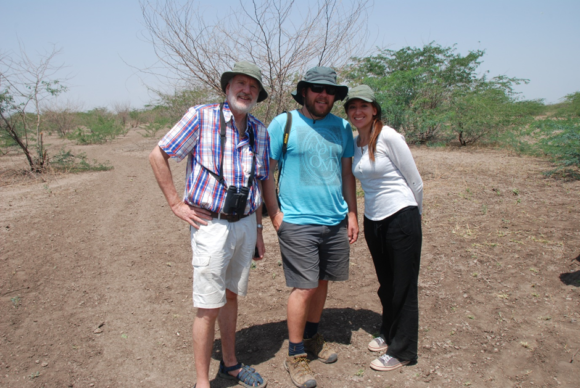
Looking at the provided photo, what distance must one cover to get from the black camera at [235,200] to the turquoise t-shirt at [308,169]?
369mm

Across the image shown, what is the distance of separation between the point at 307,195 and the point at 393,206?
0.54 meters

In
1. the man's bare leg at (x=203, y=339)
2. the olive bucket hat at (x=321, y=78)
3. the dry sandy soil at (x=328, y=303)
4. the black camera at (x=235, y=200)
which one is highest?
the olive bucket hat at (x=321, y=78)

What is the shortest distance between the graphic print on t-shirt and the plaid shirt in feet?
1.26

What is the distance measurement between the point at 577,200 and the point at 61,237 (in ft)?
23.6

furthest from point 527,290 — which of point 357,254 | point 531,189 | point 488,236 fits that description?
point 531,189

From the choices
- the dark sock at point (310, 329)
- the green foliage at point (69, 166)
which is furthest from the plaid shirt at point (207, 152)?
the green foliage at point (69, 166)

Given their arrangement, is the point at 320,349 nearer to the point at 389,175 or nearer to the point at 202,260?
the point at 202,260

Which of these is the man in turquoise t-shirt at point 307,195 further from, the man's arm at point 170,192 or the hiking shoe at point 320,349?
the man's arm at point 170,192

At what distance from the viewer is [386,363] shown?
107 inches

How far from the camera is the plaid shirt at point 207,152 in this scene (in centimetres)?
220

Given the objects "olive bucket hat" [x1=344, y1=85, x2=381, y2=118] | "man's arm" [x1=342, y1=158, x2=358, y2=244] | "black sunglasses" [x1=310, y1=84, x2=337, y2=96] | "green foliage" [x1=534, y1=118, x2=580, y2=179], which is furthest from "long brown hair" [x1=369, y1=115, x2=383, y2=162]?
"green foliage" [x1=534, y1=118, x2=580, y2=179]

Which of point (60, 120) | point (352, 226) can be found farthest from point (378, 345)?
point (60, 120)

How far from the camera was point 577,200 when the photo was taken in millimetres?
5887

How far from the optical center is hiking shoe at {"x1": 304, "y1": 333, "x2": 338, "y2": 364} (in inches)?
111
